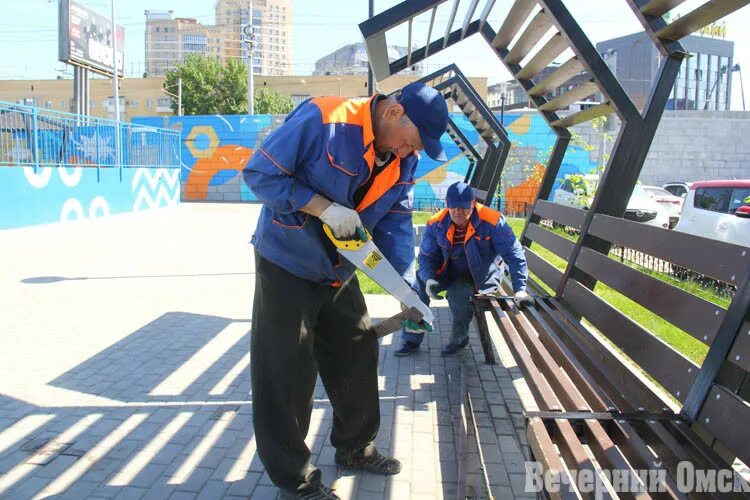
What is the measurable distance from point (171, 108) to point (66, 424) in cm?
6162

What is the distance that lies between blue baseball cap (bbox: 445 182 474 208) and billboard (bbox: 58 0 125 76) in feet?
61.9

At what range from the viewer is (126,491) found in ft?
9.43

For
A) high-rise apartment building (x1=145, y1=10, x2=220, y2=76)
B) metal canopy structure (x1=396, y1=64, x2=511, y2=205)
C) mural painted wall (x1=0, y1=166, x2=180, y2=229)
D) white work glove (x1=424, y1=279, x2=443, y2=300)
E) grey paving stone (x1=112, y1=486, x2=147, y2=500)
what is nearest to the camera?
grey paving stone (x1=112, y1=486, x2=147, y2=500)

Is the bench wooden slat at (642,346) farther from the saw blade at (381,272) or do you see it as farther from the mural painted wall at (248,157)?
the mural painted wall at (248,157)

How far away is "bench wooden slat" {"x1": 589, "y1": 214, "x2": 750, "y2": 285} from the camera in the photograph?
7.13ft

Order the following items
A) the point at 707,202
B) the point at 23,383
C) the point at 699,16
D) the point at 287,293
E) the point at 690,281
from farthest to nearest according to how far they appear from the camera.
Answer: the point at 707,202, the point at 690,281, the point at 23,383, the point at 699,16, the point at 287,293

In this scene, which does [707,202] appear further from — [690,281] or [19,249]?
[19,249]

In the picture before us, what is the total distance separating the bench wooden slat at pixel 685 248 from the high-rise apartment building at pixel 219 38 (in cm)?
9374

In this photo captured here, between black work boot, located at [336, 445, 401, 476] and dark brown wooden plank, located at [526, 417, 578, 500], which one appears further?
black work boot, located at [336, 445, 401, 476]

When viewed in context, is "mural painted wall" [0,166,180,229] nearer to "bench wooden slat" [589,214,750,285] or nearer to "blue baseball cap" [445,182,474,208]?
"blue baseball cap" [445,182,474,208]

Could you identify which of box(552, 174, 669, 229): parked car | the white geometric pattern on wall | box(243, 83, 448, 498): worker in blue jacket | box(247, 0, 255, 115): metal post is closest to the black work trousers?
box(243, 83, 448, 498): worker in blue jacket

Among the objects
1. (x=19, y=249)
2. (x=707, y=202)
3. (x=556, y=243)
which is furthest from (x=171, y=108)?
(x=556, y=243)

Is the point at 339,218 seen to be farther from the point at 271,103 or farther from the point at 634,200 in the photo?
the point at 271,103

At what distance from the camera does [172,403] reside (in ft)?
13.0
